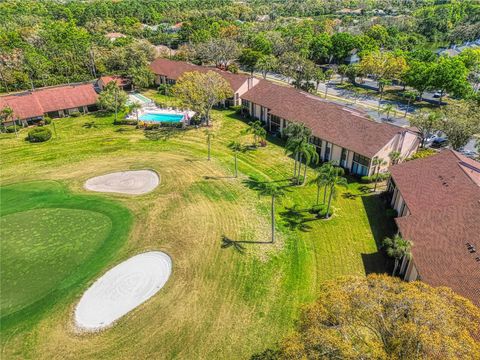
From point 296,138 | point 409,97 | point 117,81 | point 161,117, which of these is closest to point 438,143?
point 409,97

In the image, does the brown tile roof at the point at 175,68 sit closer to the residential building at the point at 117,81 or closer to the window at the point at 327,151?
the residential building at the point at 117,81

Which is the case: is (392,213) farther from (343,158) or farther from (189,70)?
(189,70)

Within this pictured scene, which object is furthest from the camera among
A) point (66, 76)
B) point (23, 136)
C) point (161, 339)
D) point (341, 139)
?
point (66, 76)

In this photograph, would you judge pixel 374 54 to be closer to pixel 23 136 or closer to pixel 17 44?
pixel 23 136

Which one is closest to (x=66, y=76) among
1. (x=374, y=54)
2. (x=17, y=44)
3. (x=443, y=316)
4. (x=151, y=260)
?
(x=17, y=44)

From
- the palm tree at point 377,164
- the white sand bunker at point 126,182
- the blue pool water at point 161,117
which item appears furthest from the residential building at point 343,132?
the white sand bunker at point 126,182

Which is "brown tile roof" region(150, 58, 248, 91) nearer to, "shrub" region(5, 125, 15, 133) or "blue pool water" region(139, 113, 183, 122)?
"blue pool water" region(139, 113, 183, 122)

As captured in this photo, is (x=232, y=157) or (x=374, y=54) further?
(x=374, y=54)

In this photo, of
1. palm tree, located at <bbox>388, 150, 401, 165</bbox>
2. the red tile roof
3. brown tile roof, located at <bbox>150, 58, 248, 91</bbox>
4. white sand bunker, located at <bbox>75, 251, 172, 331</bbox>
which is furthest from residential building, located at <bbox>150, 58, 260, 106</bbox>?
white sand bunker, located at <bbox>75, 251, 172, 331</bbox>
